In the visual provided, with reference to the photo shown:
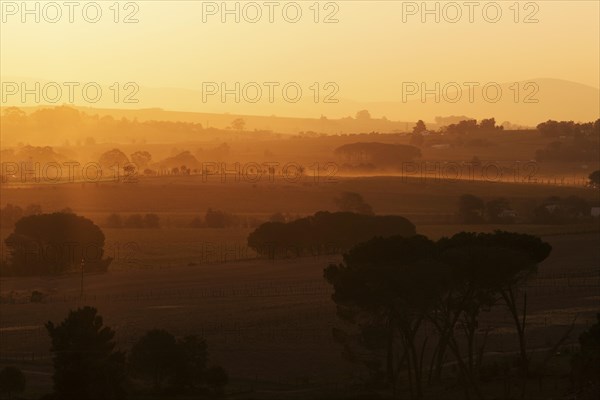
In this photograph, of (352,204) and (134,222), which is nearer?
(134,222)

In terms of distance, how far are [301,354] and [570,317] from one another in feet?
25.4

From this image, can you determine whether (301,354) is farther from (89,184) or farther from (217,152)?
(217,152)

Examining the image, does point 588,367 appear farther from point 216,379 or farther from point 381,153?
point 381,153

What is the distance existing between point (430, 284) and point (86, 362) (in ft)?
24.2

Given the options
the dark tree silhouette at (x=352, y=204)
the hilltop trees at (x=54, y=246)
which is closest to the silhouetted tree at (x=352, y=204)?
the dark tree silhouette at (x=352, y=204)

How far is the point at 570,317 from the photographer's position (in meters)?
30.8

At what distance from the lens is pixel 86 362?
2258 centimetres

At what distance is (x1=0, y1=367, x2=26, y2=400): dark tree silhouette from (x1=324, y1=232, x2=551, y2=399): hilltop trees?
7.47 m

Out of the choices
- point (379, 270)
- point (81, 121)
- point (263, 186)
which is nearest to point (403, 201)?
point (263, 186)

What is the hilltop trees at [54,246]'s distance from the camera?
48312 mm

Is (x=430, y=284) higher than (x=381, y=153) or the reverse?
the reverse

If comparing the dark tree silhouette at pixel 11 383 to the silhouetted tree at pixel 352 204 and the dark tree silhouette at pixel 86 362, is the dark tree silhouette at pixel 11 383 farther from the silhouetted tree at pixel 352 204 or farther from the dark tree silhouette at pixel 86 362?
the silhouetted tree at pixel 352 204

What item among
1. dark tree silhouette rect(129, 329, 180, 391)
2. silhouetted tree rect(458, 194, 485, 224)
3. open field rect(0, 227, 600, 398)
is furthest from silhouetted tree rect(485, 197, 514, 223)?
dark tree silhouette rect(129, 329, 180, 391)

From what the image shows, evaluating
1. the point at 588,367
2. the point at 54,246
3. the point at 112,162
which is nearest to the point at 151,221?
the point at 54,246
